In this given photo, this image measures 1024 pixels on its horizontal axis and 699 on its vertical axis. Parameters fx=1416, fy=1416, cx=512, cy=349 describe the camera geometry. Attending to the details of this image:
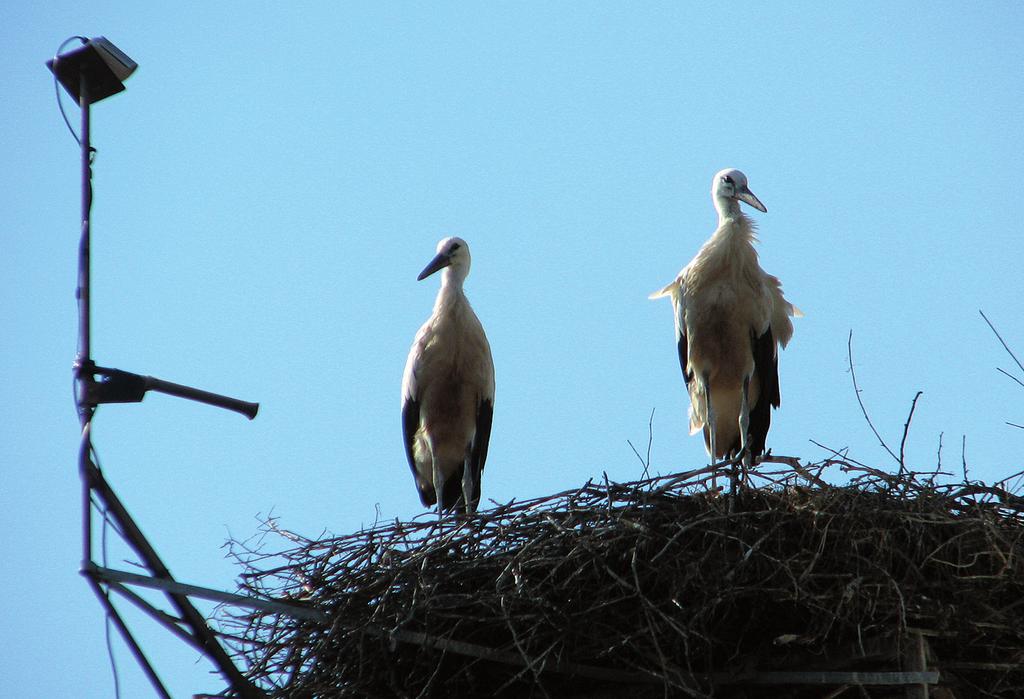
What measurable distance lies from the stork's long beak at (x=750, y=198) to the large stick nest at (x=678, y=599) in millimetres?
2207

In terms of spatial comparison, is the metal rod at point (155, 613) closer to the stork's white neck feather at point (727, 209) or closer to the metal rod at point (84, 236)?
the metal rod at point (84, 236)

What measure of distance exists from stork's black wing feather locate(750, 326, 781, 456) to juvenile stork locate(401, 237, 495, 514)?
139 cm

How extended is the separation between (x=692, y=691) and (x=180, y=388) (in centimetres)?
165

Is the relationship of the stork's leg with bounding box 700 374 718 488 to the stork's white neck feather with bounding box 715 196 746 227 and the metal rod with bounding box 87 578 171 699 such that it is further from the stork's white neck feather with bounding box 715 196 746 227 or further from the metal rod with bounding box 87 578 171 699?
the metal rod with bounding box 87 578 171 699

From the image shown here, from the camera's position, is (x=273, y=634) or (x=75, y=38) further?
(x=273, y=634)

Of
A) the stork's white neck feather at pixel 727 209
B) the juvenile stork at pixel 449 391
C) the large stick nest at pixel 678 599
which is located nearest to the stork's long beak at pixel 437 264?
the juvenile stork at pixel 449 391

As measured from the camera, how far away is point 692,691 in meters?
3.99

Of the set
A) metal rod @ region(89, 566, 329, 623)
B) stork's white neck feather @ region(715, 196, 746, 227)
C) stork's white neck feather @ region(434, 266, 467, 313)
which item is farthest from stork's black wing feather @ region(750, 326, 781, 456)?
metal rod @ region(89, 566, 329, 623)

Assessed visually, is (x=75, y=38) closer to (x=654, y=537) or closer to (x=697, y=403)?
(x=654, y=537)

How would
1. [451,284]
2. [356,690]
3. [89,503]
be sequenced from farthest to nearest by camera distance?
[451,284]
[356,690]
[89,503]

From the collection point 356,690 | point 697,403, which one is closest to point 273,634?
point 356,690

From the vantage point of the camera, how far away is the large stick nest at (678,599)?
417 centimetres

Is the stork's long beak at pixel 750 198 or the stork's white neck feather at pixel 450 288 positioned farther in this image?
the stork's white neck feather at pixel 450 288

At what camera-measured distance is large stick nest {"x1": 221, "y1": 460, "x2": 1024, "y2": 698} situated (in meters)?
4.17
